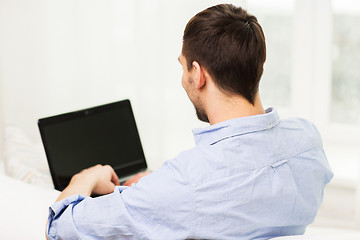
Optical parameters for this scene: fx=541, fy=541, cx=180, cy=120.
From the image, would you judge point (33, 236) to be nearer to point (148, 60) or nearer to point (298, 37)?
point (148, 60)

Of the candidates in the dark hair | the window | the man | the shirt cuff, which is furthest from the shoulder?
the window

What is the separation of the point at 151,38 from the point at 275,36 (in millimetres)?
656

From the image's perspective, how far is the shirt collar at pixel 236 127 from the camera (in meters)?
1.08

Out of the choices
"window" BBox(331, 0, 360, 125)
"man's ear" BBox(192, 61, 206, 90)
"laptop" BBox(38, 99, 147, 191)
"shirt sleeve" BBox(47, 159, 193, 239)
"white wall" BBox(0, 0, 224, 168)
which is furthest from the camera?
"window" BBox(331, 0, 360, 125)

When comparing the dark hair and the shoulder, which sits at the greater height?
the dark hair

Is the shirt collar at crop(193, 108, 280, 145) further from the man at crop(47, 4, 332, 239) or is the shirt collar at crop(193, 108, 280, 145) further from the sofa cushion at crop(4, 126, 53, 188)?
the sofa cushion at crop(4, 126, 53, 188)

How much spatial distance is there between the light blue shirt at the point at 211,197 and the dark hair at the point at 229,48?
0.28 feet

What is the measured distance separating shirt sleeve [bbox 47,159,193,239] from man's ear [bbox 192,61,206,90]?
0.61 ft

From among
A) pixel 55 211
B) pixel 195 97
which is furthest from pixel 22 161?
pixel 195 97

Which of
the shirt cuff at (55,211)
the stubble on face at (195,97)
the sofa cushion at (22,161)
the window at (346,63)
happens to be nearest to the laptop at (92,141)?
the sofa cushion at (22,161)

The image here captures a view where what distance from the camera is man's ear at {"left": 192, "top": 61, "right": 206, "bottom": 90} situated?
112 centimetres

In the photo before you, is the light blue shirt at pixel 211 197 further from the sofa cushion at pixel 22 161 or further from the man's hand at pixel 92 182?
the sofa cushion at pixel 22 161

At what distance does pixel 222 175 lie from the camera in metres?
1.03

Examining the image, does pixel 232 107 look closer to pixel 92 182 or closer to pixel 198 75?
pixel 198 75
